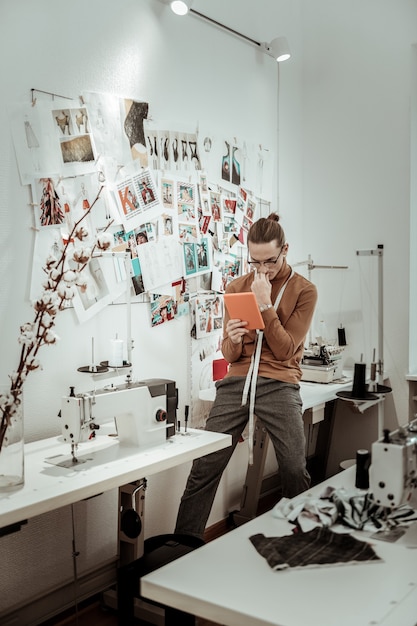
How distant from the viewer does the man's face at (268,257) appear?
9.24 feet

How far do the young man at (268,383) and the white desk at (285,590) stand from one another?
126cm

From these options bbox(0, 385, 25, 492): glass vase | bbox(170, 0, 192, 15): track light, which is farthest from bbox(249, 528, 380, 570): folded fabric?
bbox(170, 0, 192, 15): track light

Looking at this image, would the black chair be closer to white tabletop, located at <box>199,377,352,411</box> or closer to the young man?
the young man

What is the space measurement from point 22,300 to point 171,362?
3.22ft

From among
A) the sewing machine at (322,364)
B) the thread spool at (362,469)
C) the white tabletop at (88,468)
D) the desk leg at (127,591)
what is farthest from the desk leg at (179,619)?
the sewing machine at (322,364)

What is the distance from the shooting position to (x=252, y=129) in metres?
3.89

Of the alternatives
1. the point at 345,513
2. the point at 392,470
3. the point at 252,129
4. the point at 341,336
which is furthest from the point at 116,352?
the point at 341,336

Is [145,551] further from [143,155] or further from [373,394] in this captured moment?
[143,155]

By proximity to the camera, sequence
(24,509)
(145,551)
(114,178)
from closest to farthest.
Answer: (24,509)
(145,551)
(114,178)

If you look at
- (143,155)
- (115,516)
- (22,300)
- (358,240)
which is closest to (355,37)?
(358,240)

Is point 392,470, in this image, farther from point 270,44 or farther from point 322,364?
point 270,44

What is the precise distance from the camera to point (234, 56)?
372 cm

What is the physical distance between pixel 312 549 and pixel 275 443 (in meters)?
1.32

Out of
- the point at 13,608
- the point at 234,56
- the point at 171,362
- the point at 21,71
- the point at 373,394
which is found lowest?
the point at 13,608
